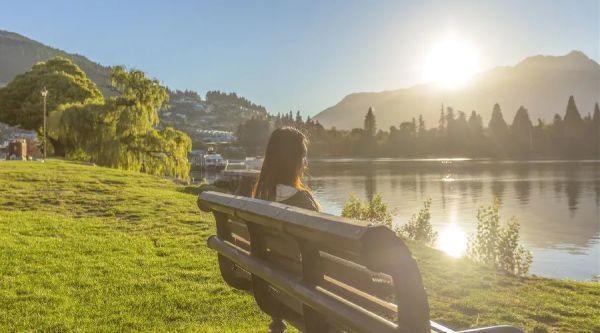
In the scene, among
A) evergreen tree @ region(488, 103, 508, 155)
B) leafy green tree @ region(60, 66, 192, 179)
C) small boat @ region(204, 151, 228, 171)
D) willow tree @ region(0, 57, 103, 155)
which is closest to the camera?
leafy green tree @ region(60, 66, 192, 179)

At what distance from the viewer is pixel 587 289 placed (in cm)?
926

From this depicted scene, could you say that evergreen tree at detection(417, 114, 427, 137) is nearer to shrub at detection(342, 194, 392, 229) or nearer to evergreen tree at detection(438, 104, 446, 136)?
evergreen tree at detection(438, 104, 446, 136)

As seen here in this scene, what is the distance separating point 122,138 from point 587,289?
111ft

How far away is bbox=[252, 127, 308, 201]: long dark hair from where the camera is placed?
14.3 feet

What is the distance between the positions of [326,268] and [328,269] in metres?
0.02

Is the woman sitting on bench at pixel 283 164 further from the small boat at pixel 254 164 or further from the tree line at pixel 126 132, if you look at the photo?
the small boat at pixel 254 164

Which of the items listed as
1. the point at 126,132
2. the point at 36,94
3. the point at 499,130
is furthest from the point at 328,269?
the point at 499,130

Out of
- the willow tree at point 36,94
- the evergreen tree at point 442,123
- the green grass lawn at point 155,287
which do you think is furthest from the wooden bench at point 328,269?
the evergreen tree at point 442,123

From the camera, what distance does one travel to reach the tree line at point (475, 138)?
447 feet

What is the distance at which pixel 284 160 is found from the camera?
14.4 feet

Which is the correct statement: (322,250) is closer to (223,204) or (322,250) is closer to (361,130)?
(223,204)

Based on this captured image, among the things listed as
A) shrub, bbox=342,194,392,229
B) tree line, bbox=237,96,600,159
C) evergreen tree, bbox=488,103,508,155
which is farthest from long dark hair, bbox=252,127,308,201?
evergreen tree, bbox=488,103,508,155

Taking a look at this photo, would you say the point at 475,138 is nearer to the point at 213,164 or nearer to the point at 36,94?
the point at 213,164

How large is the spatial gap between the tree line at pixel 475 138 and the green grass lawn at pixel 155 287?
123m
